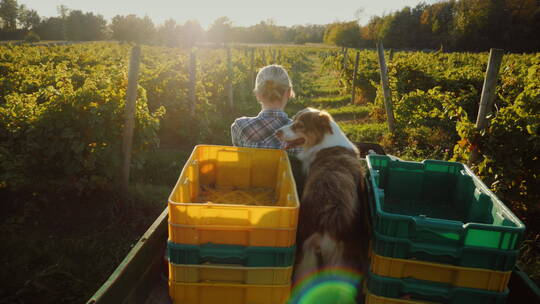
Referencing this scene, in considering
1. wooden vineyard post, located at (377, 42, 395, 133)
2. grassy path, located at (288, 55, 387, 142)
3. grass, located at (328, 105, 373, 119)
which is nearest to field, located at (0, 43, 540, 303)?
wooden vineyard post, located at (377, 42, 395, 133)

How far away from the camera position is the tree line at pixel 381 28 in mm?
48938

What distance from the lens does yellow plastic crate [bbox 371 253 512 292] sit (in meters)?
1.79

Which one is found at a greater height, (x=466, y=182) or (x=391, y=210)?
(x=466, y=182)

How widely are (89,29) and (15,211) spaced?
80.1 m

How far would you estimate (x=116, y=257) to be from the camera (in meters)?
4.08

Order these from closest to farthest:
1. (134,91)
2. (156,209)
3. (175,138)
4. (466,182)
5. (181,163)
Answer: (466,182)
(134,91)
(156,209)
(181,163)
(175,138)

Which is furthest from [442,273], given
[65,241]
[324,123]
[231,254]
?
[65,241]

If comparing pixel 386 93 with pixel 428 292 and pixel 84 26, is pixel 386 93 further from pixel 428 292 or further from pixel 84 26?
pixel 84 26

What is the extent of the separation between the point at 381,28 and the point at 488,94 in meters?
72.9

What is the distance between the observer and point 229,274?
5.83ft

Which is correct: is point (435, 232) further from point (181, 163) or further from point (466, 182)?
point (181, 163)

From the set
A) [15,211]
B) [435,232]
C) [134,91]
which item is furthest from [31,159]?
[435,232]

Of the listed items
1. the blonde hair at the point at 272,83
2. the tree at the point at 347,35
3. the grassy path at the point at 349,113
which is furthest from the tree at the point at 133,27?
the tree at the point at 347,35

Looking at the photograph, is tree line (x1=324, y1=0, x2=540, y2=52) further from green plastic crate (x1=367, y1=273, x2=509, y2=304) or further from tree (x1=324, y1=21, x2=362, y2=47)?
green plastic crate (x1=367, y1=273, x2=509, y2=304)
